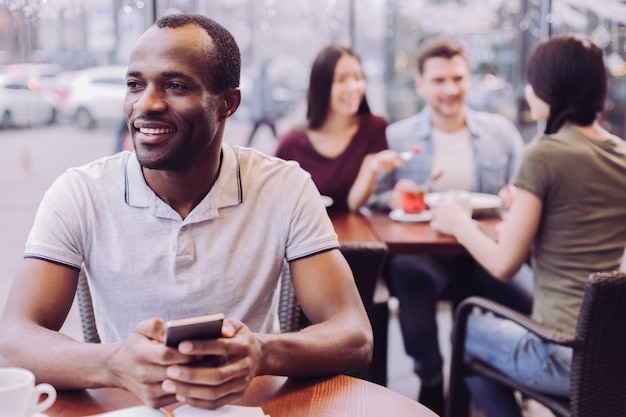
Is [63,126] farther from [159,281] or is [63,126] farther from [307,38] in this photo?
[159,281]

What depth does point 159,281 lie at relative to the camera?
4.95 feet

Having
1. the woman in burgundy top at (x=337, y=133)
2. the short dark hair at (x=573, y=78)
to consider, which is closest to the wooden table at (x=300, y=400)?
the short dark hair at (x=573, y=78)

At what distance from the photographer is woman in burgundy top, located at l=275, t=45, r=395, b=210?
3236 mm

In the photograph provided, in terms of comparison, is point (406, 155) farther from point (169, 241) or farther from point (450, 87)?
point (169, 241)

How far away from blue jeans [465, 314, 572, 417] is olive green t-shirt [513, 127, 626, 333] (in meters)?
0.11

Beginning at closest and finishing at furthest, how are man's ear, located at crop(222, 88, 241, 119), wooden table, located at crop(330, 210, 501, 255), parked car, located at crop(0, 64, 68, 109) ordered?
man's ear, located at crop(222, 88, 241, 119), wooden table, located at crop(330, 210, 501, 255), parked car, located at crop(0, 64, 68, 109)

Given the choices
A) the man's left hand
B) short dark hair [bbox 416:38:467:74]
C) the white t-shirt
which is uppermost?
short dark hair [bbox 416:38:467:74]

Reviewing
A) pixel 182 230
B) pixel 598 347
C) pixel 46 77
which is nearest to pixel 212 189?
pixel 182 230

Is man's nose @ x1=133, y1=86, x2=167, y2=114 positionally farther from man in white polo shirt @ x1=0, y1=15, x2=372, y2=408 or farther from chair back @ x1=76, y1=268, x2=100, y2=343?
chair back @ x1=76, y1=268, x2=100, y2=343

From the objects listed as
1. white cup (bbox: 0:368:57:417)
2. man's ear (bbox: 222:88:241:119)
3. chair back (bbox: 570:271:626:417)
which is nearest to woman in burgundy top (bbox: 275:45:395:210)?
chair back (bbox: 570:271:626:417)

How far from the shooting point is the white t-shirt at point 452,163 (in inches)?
133

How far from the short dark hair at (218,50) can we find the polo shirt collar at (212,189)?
17 cm

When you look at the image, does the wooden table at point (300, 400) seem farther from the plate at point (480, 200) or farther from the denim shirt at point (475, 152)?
the denim shirt at point (475, 152)

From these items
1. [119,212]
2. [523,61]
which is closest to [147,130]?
[119,212]
